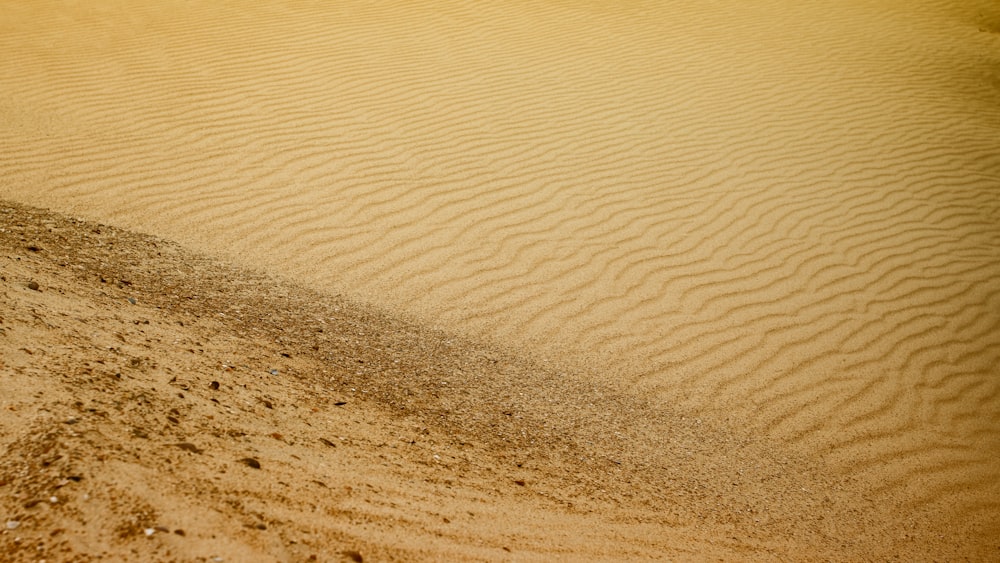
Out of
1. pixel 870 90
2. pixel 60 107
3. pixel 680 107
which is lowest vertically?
pixel 60 107

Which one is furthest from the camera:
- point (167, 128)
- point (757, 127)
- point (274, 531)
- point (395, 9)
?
point (395, 9)

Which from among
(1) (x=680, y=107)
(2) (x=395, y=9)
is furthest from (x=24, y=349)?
(2) (x=395, y=9)

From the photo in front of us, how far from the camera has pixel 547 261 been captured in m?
5.78

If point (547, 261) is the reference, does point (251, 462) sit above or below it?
above

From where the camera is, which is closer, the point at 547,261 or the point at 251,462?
the point at 251,462

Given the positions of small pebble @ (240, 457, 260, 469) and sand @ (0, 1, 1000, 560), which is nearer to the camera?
small pebble @ (240, 457, 260, 469)

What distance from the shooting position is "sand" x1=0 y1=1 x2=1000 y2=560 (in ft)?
9.87

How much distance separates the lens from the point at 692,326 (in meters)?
5.14

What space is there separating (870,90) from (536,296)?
8637mm

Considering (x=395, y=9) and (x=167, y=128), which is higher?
(x=395, y=9)

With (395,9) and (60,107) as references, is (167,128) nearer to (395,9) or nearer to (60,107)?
(60,107)

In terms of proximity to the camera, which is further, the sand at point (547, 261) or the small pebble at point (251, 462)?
the sand at point (547, 261)

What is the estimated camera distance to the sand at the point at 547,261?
3008mm

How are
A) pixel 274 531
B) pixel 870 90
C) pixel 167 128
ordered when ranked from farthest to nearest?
pixel 870 90 → pixel 167 128 → pixel 274 531
